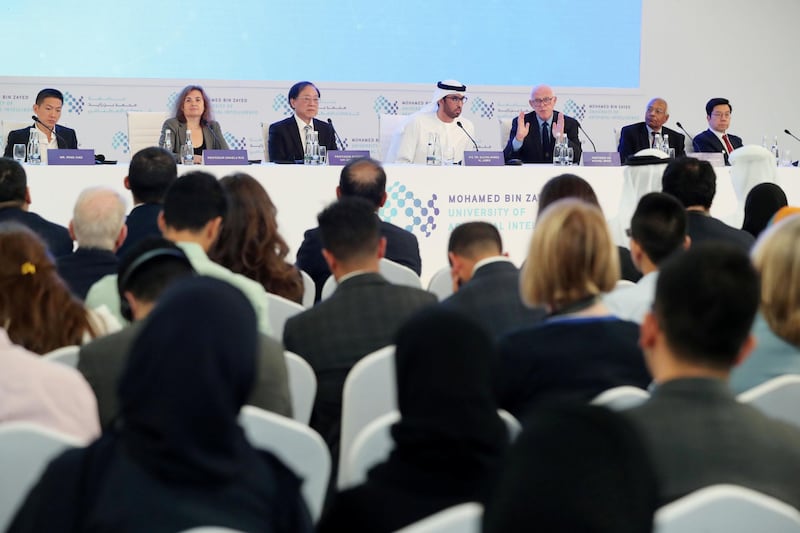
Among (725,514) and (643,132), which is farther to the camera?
(643,132)

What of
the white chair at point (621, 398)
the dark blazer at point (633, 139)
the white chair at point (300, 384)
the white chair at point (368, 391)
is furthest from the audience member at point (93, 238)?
the dark blazer at point (633, 139)

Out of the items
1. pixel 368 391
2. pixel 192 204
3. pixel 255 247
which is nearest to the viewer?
pixel 368 391

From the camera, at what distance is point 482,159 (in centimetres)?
620

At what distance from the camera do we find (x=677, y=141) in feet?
26.9

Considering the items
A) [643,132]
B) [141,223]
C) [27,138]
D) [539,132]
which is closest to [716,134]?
[643,132]

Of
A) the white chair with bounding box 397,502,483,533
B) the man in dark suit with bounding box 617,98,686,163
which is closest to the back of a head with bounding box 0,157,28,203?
the white chair with bounding box 397,502,483,533

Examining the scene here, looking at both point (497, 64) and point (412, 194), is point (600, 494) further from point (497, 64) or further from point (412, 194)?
point (497, 64)

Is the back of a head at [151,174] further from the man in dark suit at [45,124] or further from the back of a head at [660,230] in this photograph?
the man in dark suit at [45,124]

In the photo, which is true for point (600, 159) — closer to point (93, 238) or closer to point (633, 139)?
point (633, 139)

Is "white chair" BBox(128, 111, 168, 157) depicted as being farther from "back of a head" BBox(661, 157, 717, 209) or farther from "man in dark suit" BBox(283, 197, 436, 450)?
"man in dark suit" BBox(283, 197, 436, 450)

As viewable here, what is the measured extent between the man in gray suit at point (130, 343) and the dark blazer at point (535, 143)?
17.9ft

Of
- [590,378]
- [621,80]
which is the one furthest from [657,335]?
[621,80]

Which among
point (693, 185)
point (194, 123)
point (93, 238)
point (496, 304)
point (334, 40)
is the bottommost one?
point (496, 304)

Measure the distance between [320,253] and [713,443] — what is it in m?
2.75
